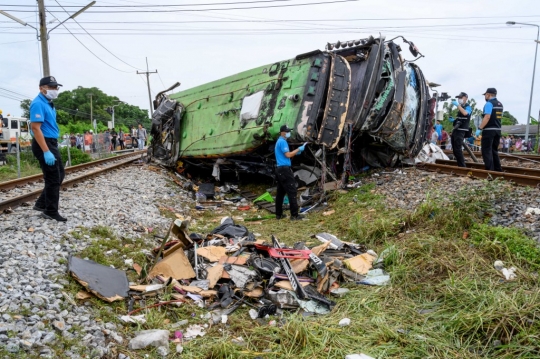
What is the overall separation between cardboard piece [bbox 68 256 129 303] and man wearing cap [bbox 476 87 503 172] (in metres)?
6.60

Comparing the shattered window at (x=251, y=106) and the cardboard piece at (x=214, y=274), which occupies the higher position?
the shattered window at (x=251, y=106)

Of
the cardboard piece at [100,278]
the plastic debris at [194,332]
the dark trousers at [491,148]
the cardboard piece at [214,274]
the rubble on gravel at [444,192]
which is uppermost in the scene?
the dark trousers at [491,148]

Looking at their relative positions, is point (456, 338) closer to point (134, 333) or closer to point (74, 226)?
point (134, 333)

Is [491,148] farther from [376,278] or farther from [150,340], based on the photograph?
[150,340]

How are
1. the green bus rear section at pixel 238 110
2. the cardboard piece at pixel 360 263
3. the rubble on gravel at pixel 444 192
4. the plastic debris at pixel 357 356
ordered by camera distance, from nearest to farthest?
the plastic debris at pixel 357 356, the cardboard piece at pixel 360 263, the rubble on gravel at pixel 444 192, the green bus rear section at pixel 238 110

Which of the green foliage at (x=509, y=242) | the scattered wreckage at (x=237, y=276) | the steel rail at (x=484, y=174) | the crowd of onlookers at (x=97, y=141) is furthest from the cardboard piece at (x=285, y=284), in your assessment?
the crowd of onlookers at (x=97, y=141)

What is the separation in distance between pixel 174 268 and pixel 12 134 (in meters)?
22.5

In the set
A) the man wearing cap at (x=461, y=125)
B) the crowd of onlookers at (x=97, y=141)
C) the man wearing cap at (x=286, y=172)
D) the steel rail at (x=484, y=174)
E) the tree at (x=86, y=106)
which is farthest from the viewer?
the tree at (x=86, y=106)

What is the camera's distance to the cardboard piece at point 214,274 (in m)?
3.85

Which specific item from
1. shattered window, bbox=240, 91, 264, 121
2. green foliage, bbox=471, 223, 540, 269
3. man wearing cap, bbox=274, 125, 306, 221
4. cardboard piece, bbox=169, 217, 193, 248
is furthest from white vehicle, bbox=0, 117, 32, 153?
green foliage, bbox=471, 223, 540, 269

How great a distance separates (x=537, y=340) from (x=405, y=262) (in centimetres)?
153

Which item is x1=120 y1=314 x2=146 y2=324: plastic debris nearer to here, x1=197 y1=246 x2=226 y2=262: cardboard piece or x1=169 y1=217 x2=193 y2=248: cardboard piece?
x1=197 y1=246 x2=226 y2=262: cardboard piece

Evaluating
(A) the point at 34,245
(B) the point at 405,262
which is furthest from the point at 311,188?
(A) the point at 34,245

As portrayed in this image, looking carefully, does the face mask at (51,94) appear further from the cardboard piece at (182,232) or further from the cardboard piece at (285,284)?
the cardboard piece at (285,284)
